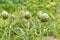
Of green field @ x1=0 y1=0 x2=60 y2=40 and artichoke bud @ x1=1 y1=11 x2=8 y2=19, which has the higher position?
artichoke bud @ x1=1 y1=11 x2=8 y2=19

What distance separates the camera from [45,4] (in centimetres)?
369

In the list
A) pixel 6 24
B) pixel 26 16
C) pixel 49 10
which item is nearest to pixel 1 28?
pixel 6 24

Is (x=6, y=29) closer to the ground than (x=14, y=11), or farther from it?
farther from it

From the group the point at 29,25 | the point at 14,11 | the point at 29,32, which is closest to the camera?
the point at 29,32

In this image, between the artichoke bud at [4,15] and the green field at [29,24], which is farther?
the artichoke bud at [4,15]

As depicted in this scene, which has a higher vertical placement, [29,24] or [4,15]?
[4,15]

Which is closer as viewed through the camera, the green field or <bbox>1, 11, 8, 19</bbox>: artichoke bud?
the green field

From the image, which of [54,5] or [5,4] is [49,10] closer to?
[54,5]

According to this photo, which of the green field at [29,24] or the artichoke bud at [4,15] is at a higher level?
the artichoke bud at [4,15]

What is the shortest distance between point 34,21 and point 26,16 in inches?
7.5

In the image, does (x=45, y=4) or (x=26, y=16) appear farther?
(x=45, y=4)

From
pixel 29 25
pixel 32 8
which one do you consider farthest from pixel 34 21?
pixel 32 8

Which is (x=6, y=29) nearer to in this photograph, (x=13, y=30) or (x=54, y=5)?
(x=13, y=30)

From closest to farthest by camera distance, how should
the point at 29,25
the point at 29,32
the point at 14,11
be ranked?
the point at 29,32
the point at 29,25
the point at 14,11
